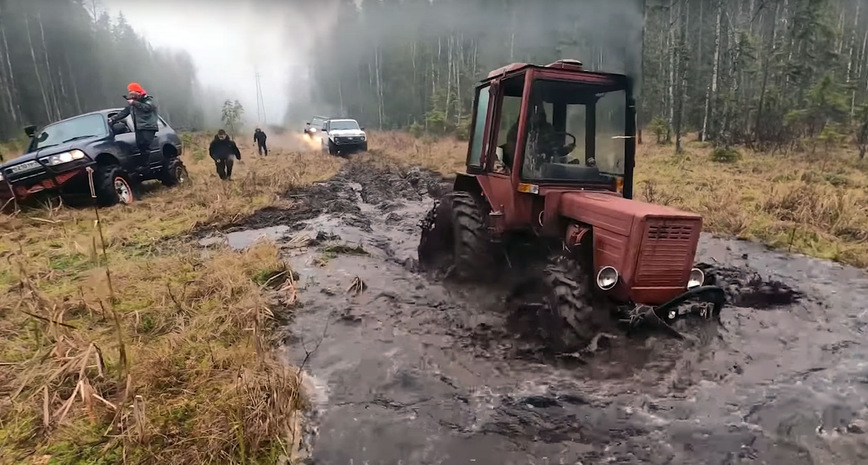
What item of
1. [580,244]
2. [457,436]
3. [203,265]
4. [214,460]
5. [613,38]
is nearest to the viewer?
[214,460]

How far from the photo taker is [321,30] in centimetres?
6019

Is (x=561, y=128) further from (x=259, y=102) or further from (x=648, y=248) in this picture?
(x=259, y=102)

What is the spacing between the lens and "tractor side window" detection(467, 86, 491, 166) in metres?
5.20

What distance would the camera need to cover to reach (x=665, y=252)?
3631 millimetres

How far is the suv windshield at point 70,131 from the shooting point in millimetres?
8776

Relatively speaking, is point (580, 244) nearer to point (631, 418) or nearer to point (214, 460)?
point (631, 418)

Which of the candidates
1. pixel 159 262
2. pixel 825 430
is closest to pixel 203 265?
pixel 159 262

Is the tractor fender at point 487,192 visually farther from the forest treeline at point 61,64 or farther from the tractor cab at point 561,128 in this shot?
the forest treeline at point 61,64

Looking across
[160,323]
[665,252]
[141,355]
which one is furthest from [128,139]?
[665,252]

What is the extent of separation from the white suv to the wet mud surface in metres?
15.6

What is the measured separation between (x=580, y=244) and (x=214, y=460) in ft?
9.82

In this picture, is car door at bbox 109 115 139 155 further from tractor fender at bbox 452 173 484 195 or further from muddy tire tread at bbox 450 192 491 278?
muddy tire tread at bbox 450 192 491 278

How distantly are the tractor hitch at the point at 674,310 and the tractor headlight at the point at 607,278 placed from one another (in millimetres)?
258

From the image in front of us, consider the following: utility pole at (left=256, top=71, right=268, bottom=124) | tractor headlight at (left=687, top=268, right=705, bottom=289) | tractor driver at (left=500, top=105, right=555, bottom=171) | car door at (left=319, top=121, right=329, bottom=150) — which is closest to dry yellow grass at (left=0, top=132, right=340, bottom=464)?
tractor driver at (left=500, top=105, right=555, bottom=171)
